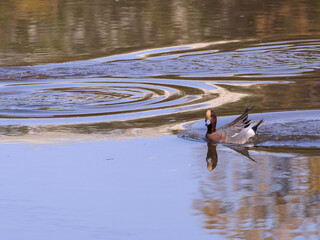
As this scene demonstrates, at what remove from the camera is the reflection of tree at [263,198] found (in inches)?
279

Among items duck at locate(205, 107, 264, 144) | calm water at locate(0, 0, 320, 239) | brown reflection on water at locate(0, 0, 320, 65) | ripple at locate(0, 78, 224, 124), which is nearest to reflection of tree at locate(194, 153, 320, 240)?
calm water at locate(0, 0, 320, 239)

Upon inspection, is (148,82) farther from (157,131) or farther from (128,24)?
(128,24)

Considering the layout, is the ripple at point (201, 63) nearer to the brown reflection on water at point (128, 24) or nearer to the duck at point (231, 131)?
the brown reflection on water at point (128, 24)

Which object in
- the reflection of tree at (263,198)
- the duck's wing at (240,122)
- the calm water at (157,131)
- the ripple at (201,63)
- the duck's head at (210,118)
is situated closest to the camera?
the reflection of tree at (263,198)

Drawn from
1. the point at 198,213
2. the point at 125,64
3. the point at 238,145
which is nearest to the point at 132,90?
the point at 125,64

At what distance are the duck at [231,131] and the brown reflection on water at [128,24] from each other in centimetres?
806

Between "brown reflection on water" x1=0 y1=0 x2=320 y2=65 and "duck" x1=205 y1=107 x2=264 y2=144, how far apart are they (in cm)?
806

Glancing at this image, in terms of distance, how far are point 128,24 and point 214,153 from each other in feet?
45.4

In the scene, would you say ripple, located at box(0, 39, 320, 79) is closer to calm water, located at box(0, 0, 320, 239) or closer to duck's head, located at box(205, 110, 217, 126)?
calm water, located at box(0, 0, 320, 239)

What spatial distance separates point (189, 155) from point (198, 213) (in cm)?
239

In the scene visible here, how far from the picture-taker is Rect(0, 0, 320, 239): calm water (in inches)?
296

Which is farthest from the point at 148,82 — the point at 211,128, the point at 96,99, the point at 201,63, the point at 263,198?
the point at 263,198

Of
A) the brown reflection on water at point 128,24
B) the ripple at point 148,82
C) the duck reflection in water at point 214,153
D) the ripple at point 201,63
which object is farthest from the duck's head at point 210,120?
the brown reflection on water at point 128,24

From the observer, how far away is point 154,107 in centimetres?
1291
